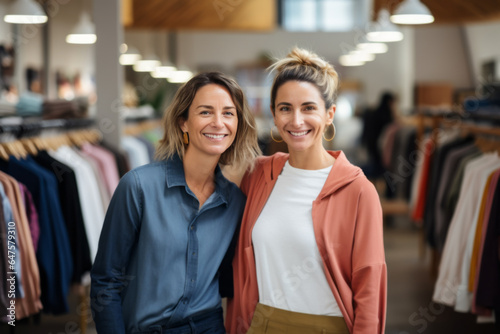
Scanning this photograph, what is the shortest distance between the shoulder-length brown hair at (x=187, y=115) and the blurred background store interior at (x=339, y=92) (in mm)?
284

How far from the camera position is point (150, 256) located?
2.15 meters

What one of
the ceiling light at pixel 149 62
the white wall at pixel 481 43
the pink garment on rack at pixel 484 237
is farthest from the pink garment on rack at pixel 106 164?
the white wall at pixel 481 43

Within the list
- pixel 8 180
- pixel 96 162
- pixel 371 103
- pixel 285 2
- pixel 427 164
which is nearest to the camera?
pixel 8 180

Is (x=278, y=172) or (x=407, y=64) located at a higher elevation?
(x=407, y=64)

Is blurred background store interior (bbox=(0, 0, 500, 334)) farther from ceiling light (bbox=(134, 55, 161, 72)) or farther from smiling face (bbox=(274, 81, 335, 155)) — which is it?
smiling face (bbox=(274, 81, 335, 155))

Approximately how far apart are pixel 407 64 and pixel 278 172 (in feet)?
43.8

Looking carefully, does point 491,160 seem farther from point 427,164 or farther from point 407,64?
point 407,64

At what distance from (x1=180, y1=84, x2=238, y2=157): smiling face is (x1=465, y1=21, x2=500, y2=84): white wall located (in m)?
9.42

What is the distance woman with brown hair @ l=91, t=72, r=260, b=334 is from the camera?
215cm

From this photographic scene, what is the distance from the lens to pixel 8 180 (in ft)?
10.1

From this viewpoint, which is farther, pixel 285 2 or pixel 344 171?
pixel 285 2

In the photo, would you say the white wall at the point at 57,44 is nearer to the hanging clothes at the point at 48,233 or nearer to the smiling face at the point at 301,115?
the hanging clothes at the point at 48,233

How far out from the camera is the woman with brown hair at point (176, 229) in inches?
84.5

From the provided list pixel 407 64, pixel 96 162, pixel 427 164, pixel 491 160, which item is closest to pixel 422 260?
pixel 427 164
